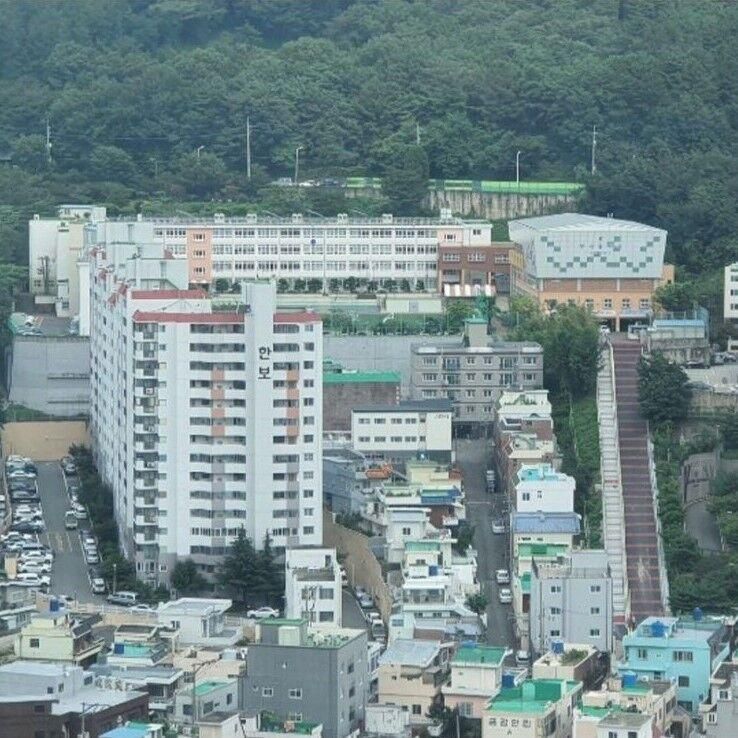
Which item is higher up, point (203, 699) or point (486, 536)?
point (486, 536)

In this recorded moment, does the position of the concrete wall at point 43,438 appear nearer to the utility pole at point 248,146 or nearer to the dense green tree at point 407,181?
the dense green tree at point 407,181

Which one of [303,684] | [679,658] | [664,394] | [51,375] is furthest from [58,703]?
[51,375]

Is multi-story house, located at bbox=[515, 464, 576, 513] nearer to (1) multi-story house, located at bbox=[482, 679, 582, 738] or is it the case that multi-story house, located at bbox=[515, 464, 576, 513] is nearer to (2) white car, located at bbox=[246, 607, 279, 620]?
(2) white car, located at bbox=[246, 607, 279, 620]

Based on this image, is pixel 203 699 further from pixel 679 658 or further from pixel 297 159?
pixel 297 159

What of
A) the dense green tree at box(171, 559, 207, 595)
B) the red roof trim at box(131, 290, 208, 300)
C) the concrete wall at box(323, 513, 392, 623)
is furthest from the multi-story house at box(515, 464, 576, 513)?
the red roof trim at box(131, 290, 208, 300)

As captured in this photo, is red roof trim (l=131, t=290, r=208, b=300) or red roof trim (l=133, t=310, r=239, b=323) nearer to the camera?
red roof trim (l=133, t=310, r=239, b=323)

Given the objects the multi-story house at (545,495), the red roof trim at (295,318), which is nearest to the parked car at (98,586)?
the red roof trim at (295,318)
